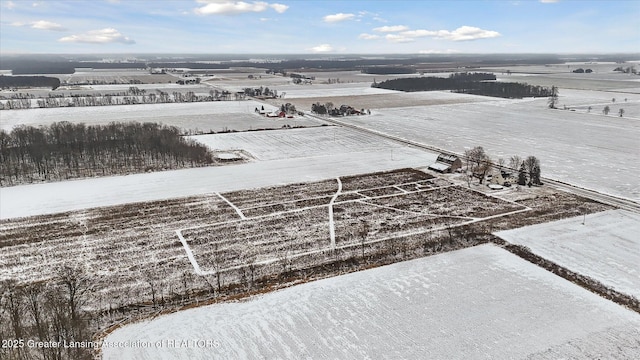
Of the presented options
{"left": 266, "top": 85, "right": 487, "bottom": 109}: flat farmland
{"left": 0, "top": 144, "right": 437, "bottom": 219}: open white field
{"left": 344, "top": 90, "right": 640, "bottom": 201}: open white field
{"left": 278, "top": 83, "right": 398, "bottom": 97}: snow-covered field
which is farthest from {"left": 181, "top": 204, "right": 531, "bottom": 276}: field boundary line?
{"left": 278, "top": 83, "right": 398, "bottom": 97}: snow-covered field

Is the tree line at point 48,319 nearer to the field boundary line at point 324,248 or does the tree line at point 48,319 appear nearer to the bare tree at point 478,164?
the field boundary line at point 324,248

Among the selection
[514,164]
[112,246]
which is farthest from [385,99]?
[112,246]

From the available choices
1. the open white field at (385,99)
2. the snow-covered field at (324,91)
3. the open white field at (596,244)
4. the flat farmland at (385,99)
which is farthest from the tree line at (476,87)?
the open white field at (596,244)

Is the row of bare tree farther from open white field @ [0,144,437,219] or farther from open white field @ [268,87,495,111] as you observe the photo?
open white field @ [268,87,495,111]

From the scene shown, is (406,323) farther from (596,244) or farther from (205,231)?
(205,231)

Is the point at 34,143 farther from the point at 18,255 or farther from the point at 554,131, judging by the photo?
the point at 554,131
